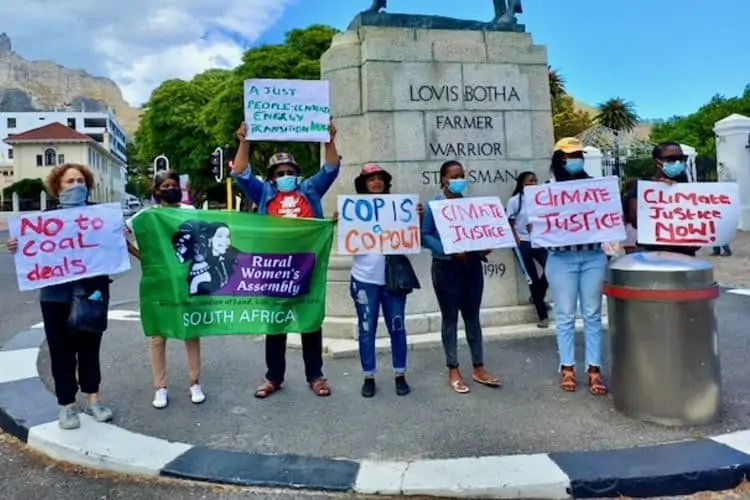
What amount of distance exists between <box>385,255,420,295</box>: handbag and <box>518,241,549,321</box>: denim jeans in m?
2.54

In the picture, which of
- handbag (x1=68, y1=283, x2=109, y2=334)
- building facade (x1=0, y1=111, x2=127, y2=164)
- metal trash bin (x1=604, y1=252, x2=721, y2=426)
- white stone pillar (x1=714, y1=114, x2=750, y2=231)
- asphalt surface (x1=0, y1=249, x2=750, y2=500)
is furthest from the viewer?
building facade (x1=0, y1=111, x2=127, y2=164)

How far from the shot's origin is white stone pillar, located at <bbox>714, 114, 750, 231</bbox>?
19.3m

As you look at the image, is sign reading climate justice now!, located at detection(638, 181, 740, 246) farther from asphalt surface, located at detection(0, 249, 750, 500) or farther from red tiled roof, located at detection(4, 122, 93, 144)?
red tiled roof, located at detection(4, 122, 93, 144)

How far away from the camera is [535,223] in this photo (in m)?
5.14

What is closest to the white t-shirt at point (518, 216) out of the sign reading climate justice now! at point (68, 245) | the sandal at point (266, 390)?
the sandal at point (266, 390)

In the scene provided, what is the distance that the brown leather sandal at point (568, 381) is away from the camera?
520 cm

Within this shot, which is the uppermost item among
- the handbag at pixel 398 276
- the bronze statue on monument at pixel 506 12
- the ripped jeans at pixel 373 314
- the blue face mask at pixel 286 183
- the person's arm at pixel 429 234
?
the bronze statue on monument at pixel 506 12

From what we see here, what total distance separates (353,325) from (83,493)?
351 centimetres

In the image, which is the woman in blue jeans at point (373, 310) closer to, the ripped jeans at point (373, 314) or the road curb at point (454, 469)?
the ripped jeans at point (373, 314)

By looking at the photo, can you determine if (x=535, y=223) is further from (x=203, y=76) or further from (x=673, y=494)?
(x=203, y=76)

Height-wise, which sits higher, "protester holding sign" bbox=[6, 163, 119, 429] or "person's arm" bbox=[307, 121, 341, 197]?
"person's arm" bbox=[307, 121, 341, 197]

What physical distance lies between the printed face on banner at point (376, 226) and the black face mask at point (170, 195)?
1315mm

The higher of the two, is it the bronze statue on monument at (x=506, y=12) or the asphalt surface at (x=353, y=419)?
the bronze statue on monument at (x=506, y=12)

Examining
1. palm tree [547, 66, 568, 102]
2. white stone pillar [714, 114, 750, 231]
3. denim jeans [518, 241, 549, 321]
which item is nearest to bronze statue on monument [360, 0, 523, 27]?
denim jeans [518, 241, 549, 321]
